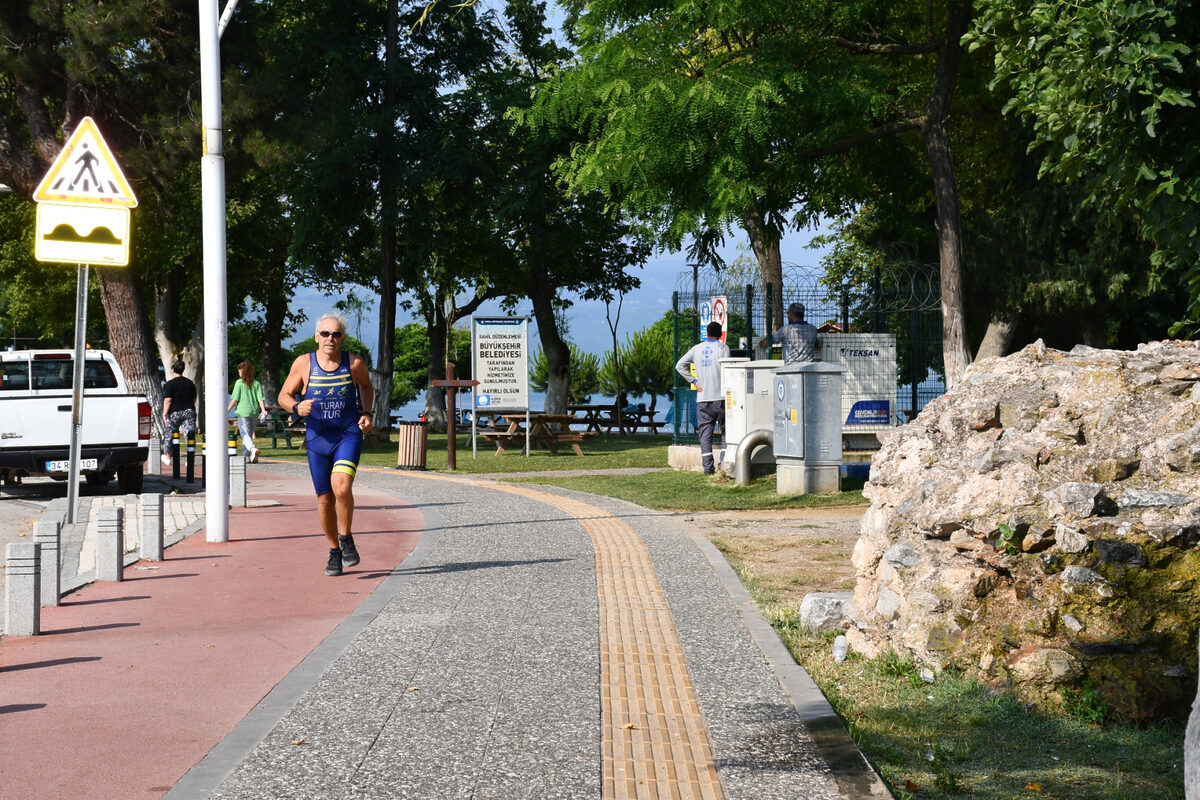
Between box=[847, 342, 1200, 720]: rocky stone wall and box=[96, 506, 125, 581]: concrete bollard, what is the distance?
5207mm

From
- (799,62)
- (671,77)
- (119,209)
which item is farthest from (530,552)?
(799,62)

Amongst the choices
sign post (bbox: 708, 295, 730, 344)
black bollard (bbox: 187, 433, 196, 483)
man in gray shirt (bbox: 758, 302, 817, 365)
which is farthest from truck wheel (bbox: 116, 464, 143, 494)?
sign post (bbox: 708, 295, 730, 344)

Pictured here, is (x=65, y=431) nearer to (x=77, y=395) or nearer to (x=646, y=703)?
(x=77, y=395)

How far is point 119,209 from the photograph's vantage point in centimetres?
1019

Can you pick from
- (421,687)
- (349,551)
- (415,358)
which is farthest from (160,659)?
(415,358)

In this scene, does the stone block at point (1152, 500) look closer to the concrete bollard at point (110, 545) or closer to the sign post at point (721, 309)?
the concrete bollard at point (110, 545)

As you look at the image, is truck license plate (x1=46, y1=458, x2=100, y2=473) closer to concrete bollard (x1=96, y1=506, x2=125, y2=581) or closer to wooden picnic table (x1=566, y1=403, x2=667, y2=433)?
concrete bollard (x1=96, y1=506, x2=125, y2=581)

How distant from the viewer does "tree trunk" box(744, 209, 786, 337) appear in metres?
19.3

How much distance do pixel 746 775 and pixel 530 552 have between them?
5.88 meters

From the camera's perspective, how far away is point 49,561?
25.3ft

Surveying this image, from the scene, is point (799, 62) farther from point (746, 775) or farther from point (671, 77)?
point (746, 775)

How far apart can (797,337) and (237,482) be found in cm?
764

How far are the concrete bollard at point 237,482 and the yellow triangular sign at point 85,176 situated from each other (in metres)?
4.48

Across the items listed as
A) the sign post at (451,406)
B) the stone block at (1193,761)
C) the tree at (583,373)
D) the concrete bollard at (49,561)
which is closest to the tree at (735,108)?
the sign post at (451,406)
